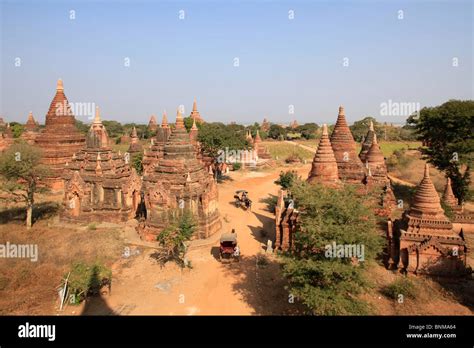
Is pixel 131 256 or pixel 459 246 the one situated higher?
pixel 459 246

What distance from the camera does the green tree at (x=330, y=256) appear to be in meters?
12.4

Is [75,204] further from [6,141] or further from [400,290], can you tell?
[6,141]

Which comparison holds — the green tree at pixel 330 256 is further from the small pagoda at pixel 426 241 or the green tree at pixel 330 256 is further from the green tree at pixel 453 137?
the green tree at pixel 453 137

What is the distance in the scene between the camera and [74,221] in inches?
1016

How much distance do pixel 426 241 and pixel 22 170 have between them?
26.4m

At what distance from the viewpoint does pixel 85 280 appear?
575 inches

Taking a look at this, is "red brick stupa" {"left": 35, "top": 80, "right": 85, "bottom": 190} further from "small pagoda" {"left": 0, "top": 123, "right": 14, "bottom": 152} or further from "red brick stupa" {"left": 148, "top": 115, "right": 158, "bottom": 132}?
"red brick stupa" {"left": 148, "top": 115, "right": 158, "bottom": 132}

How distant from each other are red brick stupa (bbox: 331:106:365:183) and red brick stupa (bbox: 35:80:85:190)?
2963 cm

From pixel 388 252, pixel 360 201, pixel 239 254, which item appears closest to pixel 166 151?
pixel 239 254

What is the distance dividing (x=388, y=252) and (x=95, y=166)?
22404mm

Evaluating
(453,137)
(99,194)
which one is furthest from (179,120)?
(453,137)

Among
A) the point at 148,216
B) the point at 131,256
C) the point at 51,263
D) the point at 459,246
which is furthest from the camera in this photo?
the point at 148,216

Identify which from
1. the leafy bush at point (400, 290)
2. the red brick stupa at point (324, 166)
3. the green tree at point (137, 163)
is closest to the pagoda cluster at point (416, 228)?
the red brick stupa at point (324, 166)

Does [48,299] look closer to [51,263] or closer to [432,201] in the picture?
[51,263]
